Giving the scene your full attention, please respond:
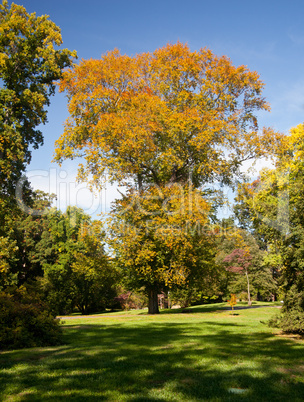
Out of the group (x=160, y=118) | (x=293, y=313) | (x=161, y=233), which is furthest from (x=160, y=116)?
(x=293, y=313)

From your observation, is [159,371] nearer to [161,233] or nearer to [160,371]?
[160,371]

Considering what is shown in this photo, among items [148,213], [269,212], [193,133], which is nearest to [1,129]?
[148,213]

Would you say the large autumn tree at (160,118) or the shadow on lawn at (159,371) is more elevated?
the large autumn tree at (160,118)

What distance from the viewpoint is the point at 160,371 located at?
5.36 m

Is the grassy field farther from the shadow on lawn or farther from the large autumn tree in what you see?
the large autumn tree

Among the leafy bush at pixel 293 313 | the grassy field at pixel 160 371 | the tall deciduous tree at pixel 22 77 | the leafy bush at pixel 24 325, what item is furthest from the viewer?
the tall deciduous tree at pixel 22 77

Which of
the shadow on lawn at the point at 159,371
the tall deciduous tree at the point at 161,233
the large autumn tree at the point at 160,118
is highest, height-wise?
the large autumn tree at the point at 160,118

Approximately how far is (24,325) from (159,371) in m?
4.64

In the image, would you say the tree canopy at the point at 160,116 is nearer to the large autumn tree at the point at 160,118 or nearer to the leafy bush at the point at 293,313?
the large autumn tree at the point at 160,118

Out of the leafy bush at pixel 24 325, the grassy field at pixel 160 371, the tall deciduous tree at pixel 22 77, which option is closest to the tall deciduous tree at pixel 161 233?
the tall deciduous tree at pixel 22 77

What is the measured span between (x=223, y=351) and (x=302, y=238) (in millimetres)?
3970

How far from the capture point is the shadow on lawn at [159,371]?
4.33 m

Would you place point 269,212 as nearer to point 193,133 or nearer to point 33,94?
point 193,133

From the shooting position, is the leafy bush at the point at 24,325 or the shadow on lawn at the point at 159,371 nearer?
the shadow on lawn at the point at 159,371
